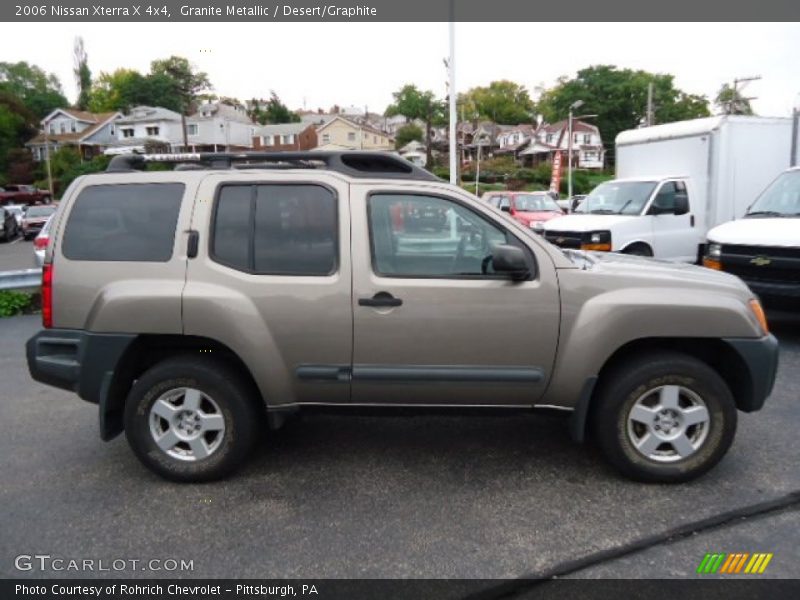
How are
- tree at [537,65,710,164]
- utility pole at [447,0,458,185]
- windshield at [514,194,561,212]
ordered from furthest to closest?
tree at [537,65,710,164]
windshield at [514,194,561,212]
utility pole at [447,0,458,185]

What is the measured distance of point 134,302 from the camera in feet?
11.9

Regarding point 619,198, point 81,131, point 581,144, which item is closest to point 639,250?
point 619,198

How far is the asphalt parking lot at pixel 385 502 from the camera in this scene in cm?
303

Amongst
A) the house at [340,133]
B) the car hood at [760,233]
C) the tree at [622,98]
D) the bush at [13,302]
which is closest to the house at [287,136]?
the house at [340,133]

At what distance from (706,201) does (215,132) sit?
69.0 metres

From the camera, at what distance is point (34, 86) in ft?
291

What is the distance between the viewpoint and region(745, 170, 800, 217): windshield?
24.7 ft

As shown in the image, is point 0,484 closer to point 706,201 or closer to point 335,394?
point 335,394

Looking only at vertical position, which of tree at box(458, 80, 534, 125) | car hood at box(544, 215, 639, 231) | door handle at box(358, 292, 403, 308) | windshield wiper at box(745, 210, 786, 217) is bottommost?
door handle at box(358, 292, 403, 308)

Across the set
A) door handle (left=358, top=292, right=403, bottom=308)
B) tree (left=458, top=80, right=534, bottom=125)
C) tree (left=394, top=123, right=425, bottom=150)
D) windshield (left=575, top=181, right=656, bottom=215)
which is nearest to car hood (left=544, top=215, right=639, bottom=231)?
windshield (left=575, top=181, right=656, bottom=215)

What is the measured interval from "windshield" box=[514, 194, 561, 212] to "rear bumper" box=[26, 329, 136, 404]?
14892 mm

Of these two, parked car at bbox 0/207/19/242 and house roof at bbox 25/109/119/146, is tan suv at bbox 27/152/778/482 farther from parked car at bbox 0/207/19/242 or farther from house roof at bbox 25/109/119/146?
house roof at bbox 25/109/119/146

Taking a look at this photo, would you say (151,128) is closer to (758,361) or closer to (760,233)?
(760,233)

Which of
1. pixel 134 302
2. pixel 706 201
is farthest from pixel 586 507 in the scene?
pixel 706 201
